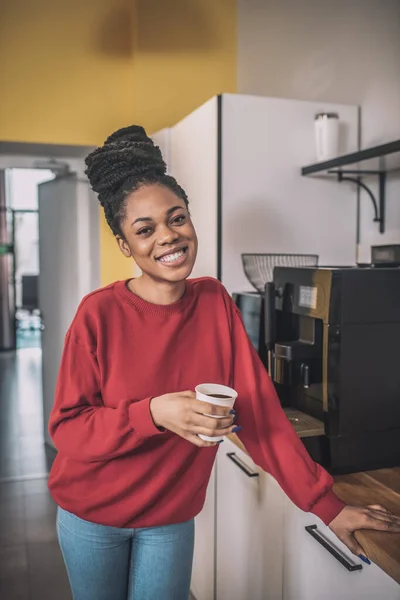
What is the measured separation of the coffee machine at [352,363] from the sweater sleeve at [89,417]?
0.52m

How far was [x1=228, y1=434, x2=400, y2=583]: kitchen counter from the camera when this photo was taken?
3.26 ft

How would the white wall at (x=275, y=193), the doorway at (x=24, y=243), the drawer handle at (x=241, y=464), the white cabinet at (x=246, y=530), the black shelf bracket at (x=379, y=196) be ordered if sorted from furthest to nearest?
the doorway at (x=24, y=243) → the black shelf bracket at (x=379, y=196) → the white wall at (x=275, y=193) → the drawer handle at (x=241, y=464) → the white cabinet at (x=246, y=530)

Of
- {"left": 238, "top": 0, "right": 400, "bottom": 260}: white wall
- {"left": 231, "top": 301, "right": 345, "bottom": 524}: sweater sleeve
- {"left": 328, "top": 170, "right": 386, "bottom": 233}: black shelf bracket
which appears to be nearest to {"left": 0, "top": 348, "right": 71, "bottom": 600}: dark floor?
{"left": 231, "top": 301, "right": 345, "bottom": 524}: sweater sleeve

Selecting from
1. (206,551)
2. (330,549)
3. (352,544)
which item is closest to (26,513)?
(206,551)

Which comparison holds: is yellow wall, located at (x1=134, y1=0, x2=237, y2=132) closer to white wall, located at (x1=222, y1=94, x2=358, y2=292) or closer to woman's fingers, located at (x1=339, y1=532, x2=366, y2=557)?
white wall, located at (x1=222, y1=94, x2=358, y2=292)

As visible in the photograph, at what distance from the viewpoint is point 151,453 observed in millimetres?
1125

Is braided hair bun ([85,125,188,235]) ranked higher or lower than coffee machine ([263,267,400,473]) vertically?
higher

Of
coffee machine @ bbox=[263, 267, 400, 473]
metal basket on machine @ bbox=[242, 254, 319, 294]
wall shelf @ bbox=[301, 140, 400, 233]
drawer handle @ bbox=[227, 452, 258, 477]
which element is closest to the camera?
coffee machine @ bbox=[263, 267, 400, 473]

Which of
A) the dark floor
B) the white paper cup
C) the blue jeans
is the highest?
the white paper cup

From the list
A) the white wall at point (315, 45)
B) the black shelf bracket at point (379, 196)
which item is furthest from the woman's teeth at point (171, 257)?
the white wall at point (315, 45)

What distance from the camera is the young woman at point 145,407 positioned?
1056 mm

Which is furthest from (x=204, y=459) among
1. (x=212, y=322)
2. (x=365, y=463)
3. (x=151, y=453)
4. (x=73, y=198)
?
(x=73, y=198)

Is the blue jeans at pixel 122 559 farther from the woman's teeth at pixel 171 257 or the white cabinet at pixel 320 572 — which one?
the woman's teeth at pixel 171 257

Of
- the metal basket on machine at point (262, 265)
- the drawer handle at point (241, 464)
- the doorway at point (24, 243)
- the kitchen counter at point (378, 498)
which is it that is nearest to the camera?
the kitchen counter at point (378, 498)
